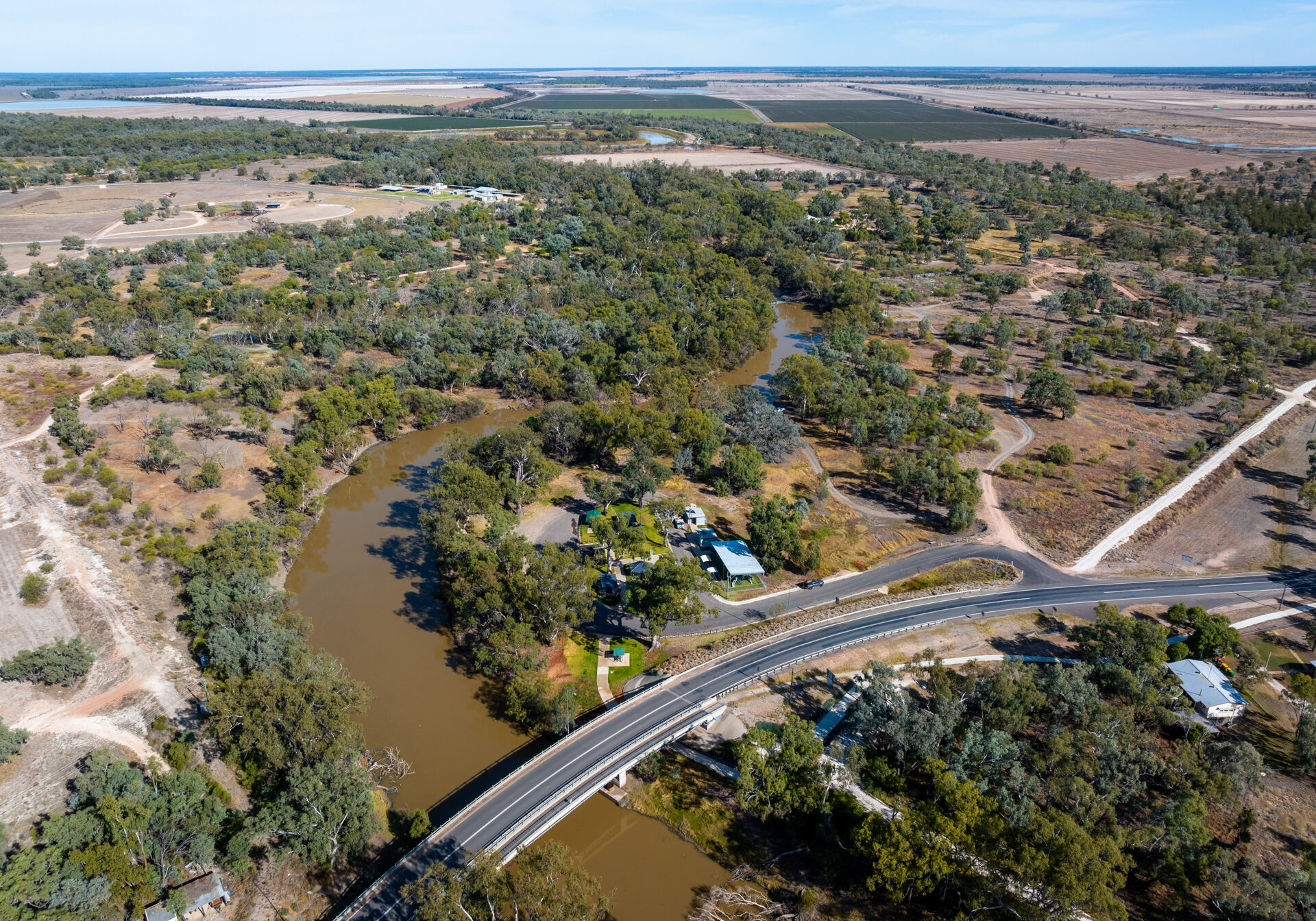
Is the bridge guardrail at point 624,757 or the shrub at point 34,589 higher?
the shrub at point 34,589

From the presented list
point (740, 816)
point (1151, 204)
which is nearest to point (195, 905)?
point (740, 816)

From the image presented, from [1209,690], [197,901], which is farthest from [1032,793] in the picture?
[197,901]

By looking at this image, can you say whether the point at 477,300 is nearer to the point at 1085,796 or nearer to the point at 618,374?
the point at 618,374

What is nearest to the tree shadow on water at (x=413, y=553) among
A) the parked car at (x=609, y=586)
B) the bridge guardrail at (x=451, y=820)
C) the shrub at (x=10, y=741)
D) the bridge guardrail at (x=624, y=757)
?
the parked car at (x=609, y=586)

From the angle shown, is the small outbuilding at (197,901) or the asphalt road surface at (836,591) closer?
the small outbuilding at (197,901)

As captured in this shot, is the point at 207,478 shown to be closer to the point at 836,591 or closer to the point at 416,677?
the point at 416,677

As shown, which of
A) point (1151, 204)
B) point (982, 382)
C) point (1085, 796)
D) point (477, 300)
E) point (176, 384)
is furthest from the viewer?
point (1151, 204)

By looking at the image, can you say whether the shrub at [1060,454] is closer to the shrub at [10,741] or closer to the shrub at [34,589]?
the shrub at [10,741]
